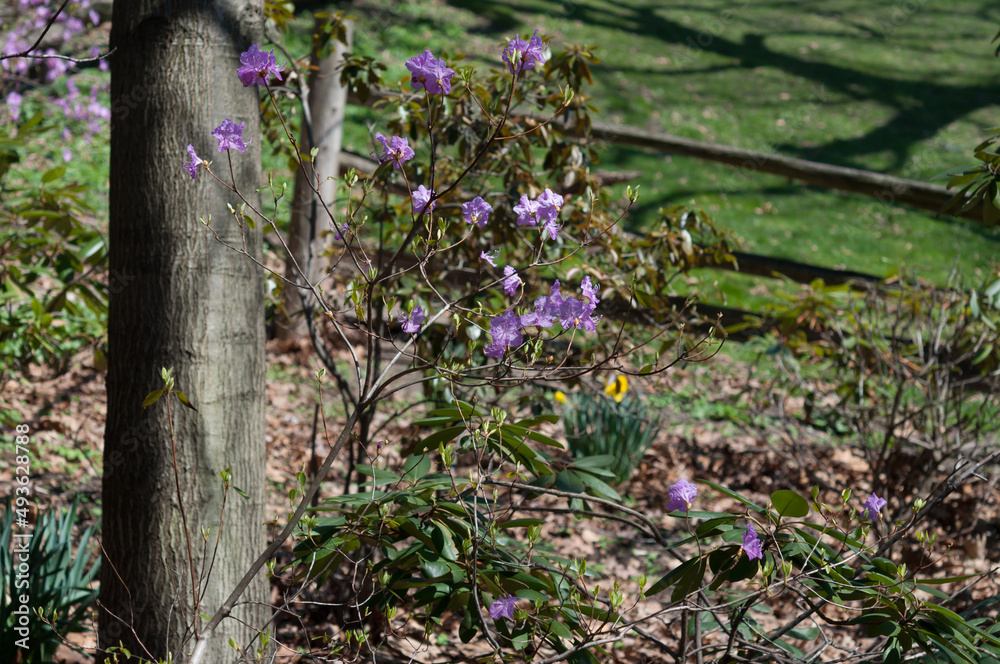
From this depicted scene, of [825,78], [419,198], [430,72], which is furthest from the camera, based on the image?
[825,78]

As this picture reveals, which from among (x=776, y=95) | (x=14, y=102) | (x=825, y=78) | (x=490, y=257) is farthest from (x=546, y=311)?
(x=825, y=78)

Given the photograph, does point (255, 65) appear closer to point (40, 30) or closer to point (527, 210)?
point (527, 210)

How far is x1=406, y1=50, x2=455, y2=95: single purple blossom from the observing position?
1098 millimetres

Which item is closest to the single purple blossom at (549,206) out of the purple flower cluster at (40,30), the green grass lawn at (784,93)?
the purple flower cluster at (40,30)

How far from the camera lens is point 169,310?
1.42 meters

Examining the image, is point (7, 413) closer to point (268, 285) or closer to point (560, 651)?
point (268, 285)

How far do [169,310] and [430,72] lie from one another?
0.76 meters

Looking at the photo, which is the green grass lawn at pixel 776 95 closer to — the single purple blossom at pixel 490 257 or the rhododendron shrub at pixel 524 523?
the rhododendron shrub at pixel 524 523

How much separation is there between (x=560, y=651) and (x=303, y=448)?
2116mm

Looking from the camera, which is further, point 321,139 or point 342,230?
point 321,139

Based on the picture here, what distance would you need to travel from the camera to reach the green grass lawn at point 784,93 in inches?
265

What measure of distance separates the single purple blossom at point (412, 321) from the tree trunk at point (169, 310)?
0.51 metres

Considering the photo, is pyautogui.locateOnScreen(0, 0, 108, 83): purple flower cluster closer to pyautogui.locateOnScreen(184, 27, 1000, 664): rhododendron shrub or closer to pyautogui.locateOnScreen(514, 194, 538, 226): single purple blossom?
pyautogui.locateOnScreen(184, 27, 1000, 664): rhododendron shrub

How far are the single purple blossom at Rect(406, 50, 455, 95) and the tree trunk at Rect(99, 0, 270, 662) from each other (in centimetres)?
56
